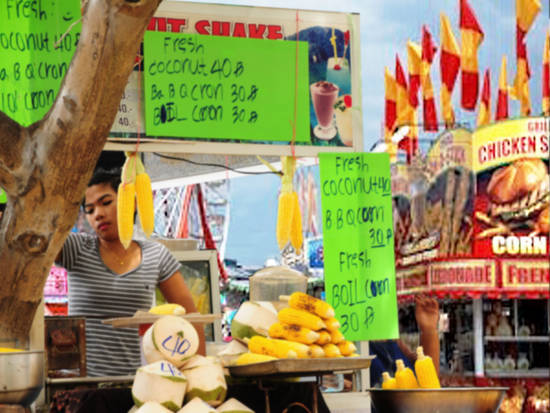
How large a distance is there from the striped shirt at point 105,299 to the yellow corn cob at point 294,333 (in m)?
1.56

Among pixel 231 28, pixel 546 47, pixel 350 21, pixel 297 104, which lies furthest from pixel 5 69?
pixel 546 47

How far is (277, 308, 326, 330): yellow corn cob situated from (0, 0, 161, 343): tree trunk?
76 centimetres

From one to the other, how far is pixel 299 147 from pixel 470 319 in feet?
46.4

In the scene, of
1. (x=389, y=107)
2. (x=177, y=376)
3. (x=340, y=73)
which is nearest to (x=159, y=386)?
(x=177, y=376)

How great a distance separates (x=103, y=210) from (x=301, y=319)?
1.75 m

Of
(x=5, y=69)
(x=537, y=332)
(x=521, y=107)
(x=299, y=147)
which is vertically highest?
(x=521, y=107)

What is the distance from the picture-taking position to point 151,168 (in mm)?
Answer: 6320

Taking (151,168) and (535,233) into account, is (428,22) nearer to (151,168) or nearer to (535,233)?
(535,233)

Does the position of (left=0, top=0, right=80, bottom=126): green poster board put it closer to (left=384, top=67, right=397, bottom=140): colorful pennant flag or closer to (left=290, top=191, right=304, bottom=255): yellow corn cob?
(left=290, top=191, right=304, bottom=255): yellow corn cob

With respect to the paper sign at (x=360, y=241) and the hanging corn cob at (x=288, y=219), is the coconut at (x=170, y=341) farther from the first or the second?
the paper sign at (x=360, y=241)

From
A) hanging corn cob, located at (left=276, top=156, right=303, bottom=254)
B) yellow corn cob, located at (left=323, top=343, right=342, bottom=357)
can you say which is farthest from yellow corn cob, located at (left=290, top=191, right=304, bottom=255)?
yellow corn cob, located at (left=323, top=343, right=342, bottom=357)

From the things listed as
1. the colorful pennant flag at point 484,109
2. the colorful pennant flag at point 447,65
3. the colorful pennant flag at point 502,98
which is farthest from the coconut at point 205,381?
the colorful pennant flag at point 484,109

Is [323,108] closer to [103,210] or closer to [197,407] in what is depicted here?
[103,210]

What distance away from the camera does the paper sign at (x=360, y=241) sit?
4223 millimetres
